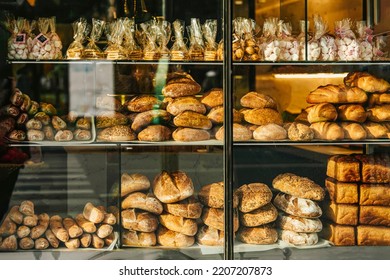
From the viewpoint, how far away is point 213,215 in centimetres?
394

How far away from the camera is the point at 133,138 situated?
13.0ft

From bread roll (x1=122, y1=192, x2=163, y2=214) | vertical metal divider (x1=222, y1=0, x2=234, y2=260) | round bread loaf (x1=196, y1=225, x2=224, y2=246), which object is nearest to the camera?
vertical metal divider (x1=222, y1=0, x2=234, y2=260)

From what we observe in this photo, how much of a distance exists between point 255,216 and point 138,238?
2.32ft

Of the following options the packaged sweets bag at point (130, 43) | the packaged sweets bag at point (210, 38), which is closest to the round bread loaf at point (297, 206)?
the packaged sweets bag at point (210, 38)

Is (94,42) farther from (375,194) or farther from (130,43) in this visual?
(375,194)

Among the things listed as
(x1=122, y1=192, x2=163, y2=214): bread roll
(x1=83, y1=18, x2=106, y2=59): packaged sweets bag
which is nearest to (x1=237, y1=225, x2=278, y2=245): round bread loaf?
(x1=122, y1=192, x2=163, y2=214): bread roll

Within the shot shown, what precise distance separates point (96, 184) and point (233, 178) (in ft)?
2.65

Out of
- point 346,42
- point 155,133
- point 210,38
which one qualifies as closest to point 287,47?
point 346,42

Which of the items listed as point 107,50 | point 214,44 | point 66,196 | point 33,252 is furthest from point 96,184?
point 214,44

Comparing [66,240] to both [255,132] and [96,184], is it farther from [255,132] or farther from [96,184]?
[255,132]

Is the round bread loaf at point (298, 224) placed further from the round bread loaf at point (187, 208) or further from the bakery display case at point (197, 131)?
the round bread loaf at point (187, 208)

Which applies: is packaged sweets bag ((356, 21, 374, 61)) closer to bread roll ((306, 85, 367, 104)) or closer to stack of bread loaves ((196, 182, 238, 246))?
bread roll ((306, 85, 367, 104))

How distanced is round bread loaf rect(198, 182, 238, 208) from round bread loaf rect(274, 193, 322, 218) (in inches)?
11.9

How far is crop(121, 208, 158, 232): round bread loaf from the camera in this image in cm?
396
